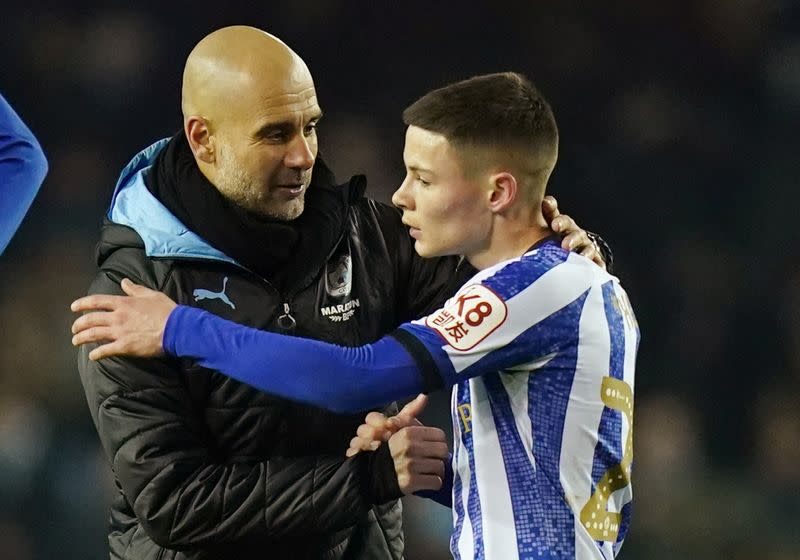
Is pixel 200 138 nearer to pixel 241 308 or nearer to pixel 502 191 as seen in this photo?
pixel 241 308

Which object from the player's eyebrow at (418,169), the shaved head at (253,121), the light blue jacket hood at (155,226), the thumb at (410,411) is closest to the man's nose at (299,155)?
the shaved head at (253,121)

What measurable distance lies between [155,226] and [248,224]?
0.22 meters

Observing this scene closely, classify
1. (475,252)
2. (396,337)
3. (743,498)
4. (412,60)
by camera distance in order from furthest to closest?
1. (412,60)
2. (743,498)
3. (475,252)
4. (396,337)

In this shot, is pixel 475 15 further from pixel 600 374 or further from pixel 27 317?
pixel 600 374

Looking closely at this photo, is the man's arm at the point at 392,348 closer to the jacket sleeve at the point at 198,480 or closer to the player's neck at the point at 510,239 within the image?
the player's neck at the point at 510,239

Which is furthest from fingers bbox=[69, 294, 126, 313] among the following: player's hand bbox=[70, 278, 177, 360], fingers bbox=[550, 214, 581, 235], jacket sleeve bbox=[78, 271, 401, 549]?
fingers bbox=[550, 214, 581, 235]

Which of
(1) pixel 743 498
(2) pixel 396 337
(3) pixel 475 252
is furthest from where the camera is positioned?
(1) pixel 743 498

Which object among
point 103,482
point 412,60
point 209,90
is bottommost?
point 103,482

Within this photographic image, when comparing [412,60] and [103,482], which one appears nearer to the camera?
[103,482]

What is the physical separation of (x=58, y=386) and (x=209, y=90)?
2.65 metres

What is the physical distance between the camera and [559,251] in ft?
8.95

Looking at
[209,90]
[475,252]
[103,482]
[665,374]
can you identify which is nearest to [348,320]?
[475,252]

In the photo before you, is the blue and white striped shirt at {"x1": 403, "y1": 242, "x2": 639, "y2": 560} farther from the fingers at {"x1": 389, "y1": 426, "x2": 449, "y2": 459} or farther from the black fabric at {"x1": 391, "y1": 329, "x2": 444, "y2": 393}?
the fingers at {"x1": 389, "y1": 426, "x2": 449, "y2": 459}

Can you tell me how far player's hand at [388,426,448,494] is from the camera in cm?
285
